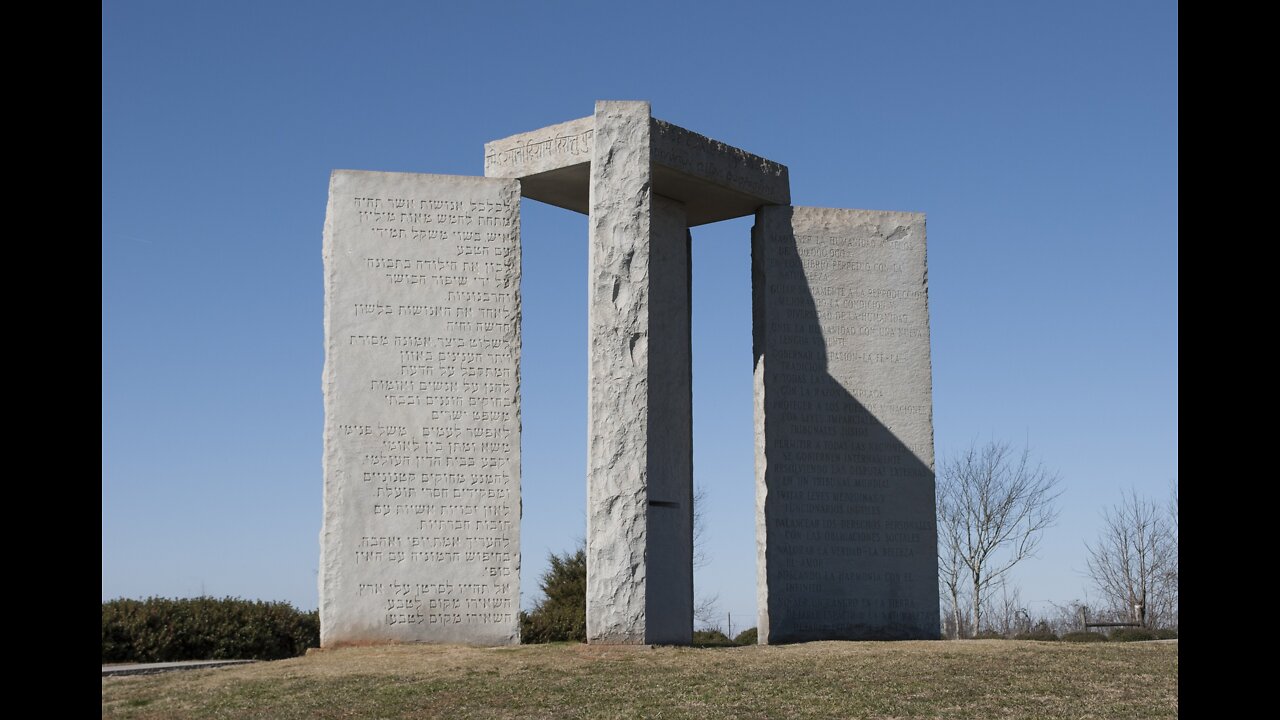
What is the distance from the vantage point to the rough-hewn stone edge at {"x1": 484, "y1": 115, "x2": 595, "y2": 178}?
1482 centimetres

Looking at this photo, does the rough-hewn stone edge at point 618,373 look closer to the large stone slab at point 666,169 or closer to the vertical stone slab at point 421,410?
the large stone slab at point 666,169

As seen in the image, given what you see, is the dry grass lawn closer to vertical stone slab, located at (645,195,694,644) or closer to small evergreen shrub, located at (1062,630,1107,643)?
vertical stone slab, located at (645,195,694,644)

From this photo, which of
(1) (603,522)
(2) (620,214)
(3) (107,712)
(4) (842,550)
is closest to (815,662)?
(1) (603,522)

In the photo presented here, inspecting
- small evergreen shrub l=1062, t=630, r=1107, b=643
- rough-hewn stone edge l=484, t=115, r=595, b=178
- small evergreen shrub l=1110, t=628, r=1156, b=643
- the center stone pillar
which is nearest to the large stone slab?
rough-hewn stone edge l=484, t=115, r=595, b=178

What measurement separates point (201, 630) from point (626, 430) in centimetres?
737

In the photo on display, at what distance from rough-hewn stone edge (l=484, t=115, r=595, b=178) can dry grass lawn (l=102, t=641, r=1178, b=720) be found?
582 centimetres

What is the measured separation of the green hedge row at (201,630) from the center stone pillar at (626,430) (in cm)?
624

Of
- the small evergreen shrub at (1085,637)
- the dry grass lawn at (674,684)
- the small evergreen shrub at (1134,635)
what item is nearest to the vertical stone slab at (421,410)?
the dry grass lawn at (674,684)

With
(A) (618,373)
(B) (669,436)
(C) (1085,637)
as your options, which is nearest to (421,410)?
(A) (618,373)

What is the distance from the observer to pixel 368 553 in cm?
1459

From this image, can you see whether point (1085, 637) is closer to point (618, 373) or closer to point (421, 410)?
point (618, 373)

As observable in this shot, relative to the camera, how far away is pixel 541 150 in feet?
50.3
